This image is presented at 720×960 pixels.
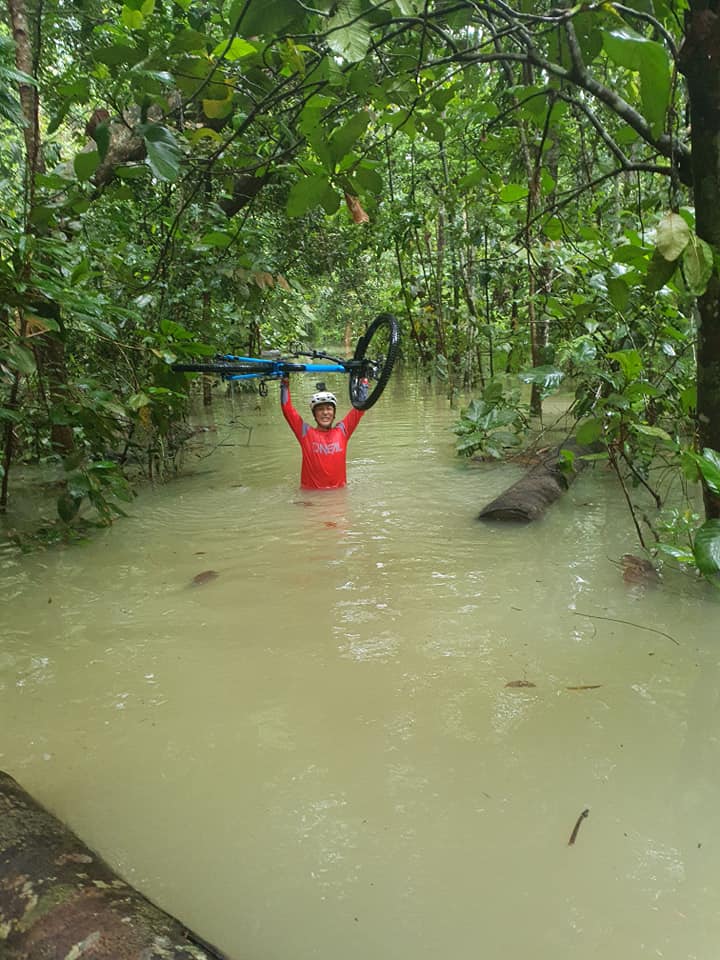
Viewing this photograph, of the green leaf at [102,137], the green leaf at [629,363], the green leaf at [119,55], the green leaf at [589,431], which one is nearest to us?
the green leaf at [102,137]

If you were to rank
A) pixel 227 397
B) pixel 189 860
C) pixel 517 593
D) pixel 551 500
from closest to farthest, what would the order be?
1. pixel 189 860
2. pixel 517 593
3. pixel 551 500
4. pixel 227 397

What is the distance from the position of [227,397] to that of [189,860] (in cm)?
1242

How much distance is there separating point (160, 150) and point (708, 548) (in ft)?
7.29

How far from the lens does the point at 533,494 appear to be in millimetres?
4664

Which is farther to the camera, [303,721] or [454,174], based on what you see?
[454,174]

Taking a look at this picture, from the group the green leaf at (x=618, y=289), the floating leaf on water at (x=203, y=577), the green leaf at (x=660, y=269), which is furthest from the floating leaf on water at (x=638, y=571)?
the floating leaf on water at (x=203, y=577)

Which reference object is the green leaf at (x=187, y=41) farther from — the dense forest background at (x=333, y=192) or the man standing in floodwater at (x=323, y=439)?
the man standing in floodwater at (x=323, y=439)

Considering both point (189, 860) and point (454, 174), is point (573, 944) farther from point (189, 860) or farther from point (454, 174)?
point (454, 174)

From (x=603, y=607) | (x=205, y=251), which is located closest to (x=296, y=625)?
(x=603, y=607)

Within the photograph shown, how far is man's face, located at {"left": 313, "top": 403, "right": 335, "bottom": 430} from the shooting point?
18.7 feet

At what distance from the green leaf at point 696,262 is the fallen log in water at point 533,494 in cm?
267

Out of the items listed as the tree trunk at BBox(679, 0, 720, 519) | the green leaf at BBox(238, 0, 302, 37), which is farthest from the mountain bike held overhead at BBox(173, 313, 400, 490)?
the green leaf at BBox(238, 0, 302, 37)

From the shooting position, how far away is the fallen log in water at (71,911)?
4.00 ft

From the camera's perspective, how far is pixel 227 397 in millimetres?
13602
